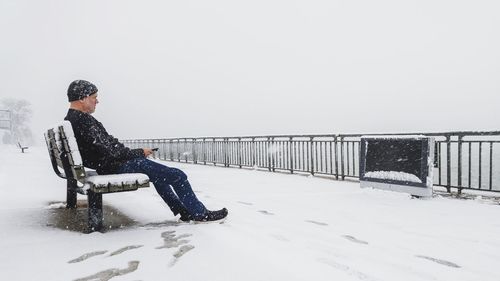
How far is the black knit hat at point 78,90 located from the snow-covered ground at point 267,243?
4.63 ft

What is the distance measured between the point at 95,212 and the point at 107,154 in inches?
23.7

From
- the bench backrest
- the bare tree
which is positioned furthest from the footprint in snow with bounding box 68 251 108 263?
the bare tree

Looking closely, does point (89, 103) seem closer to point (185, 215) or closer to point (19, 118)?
point (185, 215)

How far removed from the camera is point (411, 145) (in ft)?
19.9

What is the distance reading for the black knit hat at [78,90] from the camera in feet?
12.1

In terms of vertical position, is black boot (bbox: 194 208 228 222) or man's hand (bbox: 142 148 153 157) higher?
man's hand (bbox: 142 148 153 157)

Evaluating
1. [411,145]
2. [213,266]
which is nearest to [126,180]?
[213,266]

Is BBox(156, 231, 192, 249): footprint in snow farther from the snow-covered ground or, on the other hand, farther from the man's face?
the man's face

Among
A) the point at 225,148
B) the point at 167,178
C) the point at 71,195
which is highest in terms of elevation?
the point at 167,178

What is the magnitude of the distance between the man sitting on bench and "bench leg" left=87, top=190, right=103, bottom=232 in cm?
35

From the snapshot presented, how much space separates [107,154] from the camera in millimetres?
3662

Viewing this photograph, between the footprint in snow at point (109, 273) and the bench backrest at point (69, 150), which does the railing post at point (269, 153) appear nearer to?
the bench backrest at point (69, 150)

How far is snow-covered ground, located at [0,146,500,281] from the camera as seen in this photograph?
259cm

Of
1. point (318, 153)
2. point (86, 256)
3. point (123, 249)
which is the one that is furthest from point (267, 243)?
point (318, 153)
